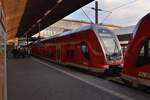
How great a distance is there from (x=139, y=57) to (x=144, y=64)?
1.72 feet

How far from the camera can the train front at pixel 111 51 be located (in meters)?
15.6

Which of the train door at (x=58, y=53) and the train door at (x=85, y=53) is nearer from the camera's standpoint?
the train door at (x=85, y=53)

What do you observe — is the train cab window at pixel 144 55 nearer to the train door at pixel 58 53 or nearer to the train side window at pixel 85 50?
the train side window at pixel 85 50

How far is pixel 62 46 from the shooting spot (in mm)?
23344

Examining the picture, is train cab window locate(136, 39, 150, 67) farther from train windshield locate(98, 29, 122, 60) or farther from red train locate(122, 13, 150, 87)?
train windshield locate(98, 29, 122, 60)

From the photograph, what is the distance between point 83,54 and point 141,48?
7362mm

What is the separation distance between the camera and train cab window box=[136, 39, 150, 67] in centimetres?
994

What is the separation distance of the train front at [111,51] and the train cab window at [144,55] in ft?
16.5

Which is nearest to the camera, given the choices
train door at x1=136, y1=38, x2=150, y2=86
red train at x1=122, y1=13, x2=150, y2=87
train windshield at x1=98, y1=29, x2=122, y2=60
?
train door at x1=136, y1=38, x2=150, y2=86

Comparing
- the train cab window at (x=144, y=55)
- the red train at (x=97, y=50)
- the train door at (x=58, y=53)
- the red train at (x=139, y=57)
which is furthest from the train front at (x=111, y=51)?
the train door at (x=58, y=53)

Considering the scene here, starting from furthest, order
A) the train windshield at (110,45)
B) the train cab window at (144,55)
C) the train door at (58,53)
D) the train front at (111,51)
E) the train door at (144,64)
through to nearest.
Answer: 1. the train door at (58,53)
2. the train windshield at (110,45)
3. the train front at (111,51)
4. the train cab window at (144,55)
5. the train door at (144,64)

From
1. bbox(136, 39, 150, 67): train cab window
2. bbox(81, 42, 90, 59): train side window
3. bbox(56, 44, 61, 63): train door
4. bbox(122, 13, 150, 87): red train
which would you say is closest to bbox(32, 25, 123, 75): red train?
bbox(81, 42, 90, 59): train side window

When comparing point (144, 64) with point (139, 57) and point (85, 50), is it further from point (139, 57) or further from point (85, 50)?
point (85, 50)

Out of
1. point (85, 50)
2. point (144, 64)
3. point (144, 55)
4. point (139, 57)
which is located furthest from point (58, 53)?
point (144, 64)
